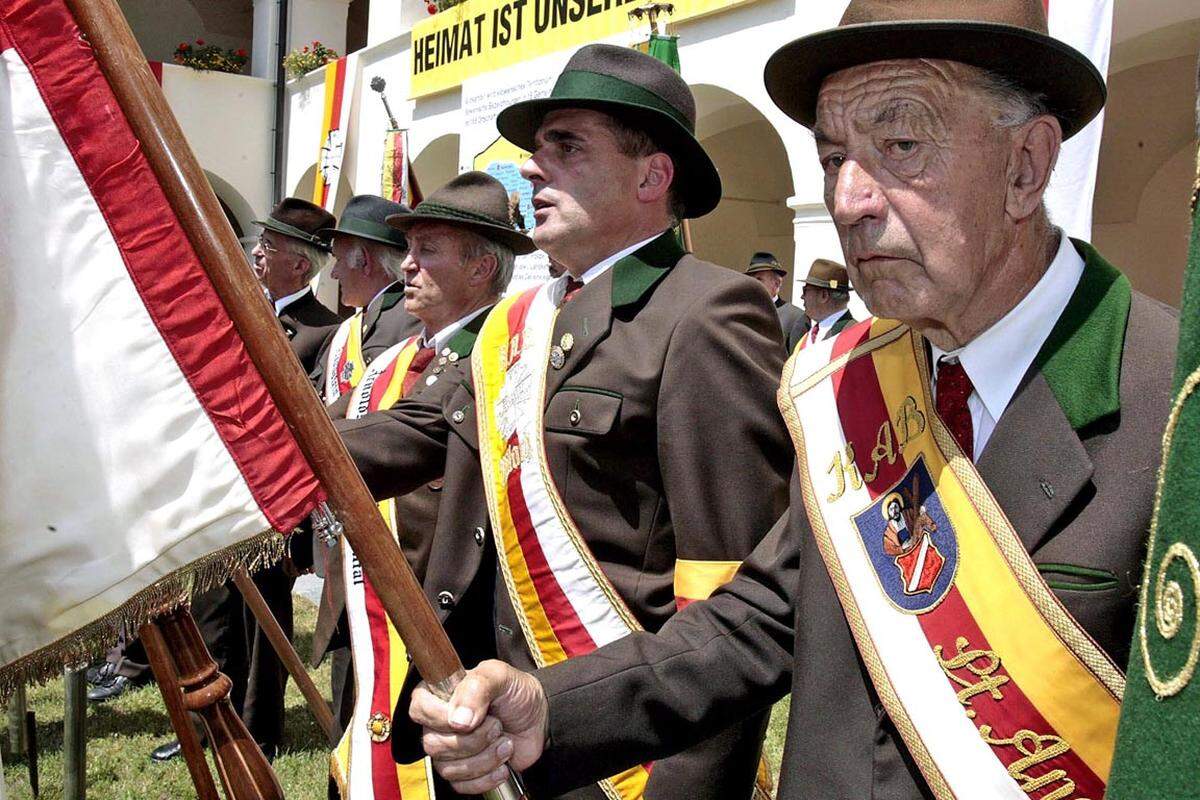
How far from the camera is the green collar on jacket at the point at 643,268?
233 centimetres

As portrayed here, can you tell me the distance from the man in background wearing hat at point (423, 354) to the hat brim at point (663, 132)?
2.61 feet

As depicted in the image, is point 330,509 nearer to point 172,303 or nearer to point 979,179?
point 172,303

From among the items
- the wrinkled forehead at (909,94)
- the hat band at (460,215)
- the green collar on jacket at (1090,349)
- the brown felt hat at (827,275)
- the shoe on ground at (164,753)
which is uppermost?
the wrinkled forehead at (909,94)

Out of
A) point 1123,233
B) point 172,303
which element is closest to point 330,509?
point 172,303

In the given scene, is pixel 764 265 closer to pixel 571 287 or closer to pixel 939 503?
pixel 571 287

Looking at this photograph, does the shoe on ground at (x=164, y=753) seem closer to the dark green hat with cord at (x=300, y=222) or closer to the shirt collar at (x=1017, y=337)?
the dark green hat with cord at (x=300, y=222)

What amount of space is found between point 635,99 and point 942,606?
1.37 metres

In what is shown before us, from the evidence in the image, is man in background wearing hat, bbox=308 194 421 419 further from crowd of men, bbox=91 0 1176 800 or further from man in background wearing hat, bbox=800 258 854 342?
man in background wearing hat, bbox=800 258 854 342

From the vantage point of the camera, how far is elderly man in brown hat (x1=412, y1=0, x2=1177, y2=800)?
1.26m

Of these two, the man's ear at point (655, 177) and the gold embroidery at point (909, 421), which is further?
the man's ear at point (655, 177)

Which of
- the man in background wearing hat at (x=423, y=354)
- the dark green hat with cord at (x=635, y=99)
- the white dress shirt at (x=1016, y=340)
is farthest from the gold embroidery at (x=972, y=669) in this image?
the man in background wearing hat at (x=423, y=354)

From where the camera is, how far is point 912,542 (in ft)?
4.84

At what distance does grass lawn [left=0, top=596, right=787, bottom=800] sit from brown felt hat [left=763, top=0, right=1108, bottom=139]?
321 centimetres

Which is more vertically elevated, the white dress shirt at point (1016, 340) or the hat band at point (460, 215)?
the hat band at point (460, 215)
